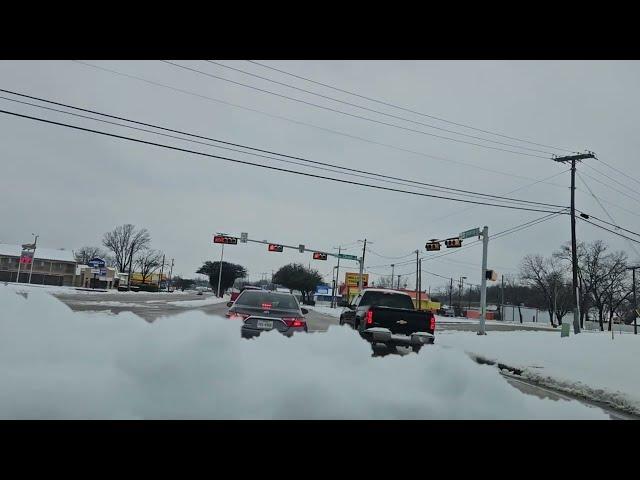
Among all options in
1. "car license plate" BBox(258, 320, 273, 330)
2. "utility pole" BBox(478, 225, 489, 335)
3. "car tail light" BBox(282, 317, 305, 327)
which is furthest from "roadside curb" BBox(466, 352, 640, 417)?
"utility pole" BBox(478, 225, 489, 335)

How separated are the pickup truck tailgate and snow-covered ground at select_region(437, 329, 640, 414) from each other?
2.64 meters

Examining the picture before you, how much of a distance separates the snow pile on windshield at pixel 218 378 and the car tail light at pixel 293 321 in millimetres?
4759

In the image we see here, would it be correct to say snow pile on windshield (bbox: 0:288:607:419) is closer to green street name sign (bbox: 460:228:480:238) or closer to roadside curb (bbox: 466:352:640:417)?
roadside curb (bbox: 466:352:640:417)

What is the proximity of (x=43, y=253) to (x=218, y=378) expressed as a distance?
101 metres

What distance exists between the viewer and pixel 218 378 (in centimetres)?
361

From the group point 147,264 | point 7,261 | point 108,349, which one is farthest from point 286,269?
point 108,349

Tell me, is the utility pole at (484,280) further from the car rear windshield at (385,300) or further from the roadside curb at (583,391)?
the roadside curb at (583,391)

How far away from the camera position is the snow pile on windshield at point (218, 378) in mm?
3312

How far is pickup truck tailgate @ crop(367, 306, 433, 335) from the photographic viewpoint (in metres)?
11.3

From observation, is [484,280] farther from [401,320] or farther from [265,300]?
[265,300]
